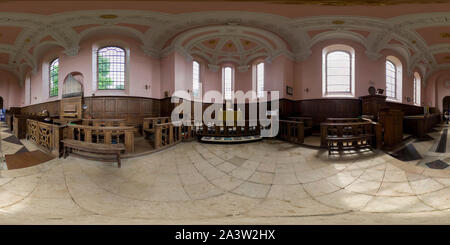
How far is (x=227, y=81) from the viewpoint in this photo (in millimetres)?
8039

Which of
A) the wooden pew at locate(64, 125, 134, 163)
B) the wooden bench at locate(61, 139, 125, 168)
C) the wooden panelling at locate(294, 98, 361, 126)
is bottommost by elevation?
the wooden bench at locate(61, 139, 125, 168)

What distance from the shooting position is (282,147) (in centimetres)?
258

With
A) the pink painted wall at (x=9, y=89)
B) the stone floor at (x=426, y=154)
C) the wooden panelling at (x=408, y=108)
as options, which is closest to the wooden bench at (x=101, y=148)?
the pink painted wall at (x=9, y=89)

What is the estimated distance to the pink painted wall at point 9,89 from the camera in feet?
12.7

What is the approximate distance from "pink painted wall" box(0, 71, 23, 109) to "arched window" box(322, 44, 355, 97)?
7564mm

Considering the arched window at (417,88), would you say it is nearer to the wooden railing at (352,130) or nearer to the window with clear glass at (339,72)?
the window with clear glass at (339,72)

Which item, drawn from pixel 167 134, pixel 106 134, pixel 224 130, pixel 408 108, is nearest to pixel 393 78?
pixel 408 108

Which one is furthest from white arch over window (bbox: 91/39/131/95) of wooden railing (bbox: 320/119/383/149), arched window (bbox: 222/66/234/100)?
wooden railing (bbox: 320/119/383/149)

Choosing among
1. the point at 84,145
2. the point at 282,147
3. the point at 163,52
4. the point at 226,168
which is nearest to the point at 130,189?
the point at 84,145

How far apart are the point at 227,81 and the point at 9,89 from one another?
7278mm

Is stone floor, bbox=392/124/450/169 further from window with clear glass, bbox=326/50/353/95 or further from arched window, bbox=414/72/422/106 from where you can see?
arched window, bbox=414/72/422/106

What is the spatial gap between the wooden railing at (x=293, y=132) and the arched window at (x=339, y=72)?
266 cm

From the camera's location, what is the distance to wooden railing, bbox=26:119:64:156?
7.04 feet

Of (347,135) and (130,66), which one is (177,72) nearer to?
(130,66)
